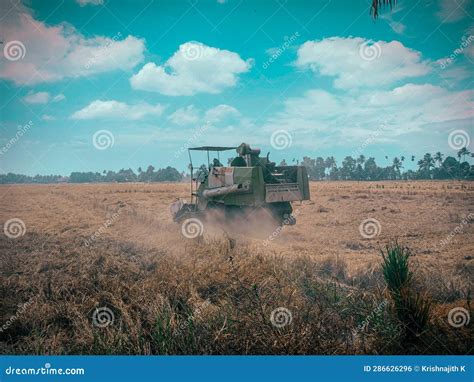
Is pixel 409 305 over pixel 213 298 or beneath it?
over

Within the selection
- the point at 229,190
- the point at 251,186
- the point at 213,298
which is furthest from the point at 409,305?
the point at 229,190

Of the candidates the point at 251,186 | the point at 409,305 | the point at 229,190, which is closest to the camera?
the point at 409,305

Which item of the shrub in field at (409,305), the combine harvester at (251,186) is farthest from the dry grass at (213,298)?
the combine harvester at (251,186)

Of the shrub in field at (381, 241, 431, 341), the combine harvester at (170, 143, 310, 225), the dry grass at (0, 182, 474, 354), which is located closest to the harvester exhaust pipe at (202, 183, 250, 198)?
the combine harvester at (170, 143, 310, 225)

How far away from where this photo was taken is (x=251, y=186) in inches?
409

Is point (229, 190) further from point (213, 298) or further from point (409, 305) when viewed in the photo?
point (409, 305)

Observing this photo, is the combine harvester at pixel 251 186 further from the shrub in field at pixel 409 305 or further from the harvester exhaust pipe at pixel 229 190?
the shrub in field at pixel 409 305

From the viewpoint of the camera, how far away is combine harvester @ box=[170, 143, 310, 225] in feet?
34.3

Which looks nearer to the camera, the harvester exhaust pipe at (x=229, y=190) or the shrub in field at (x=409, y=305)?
the shrub in field at (x=409, y=305)

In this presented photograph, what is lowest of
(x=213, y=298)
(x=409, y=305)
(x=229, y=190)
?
(x=213, y=298)

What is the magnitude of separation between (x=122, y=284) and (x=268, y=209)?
6.50 meters

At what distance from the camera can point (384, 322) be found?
3883 mm

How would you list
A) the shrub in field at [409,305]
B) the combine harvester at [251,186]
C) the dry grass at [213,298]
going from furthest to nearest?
the combine harvester at [251,186] → the shrub in field at [409,305] → the dry grass at [213,298]

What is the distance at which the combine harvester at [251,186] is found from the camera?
10.5 meters
